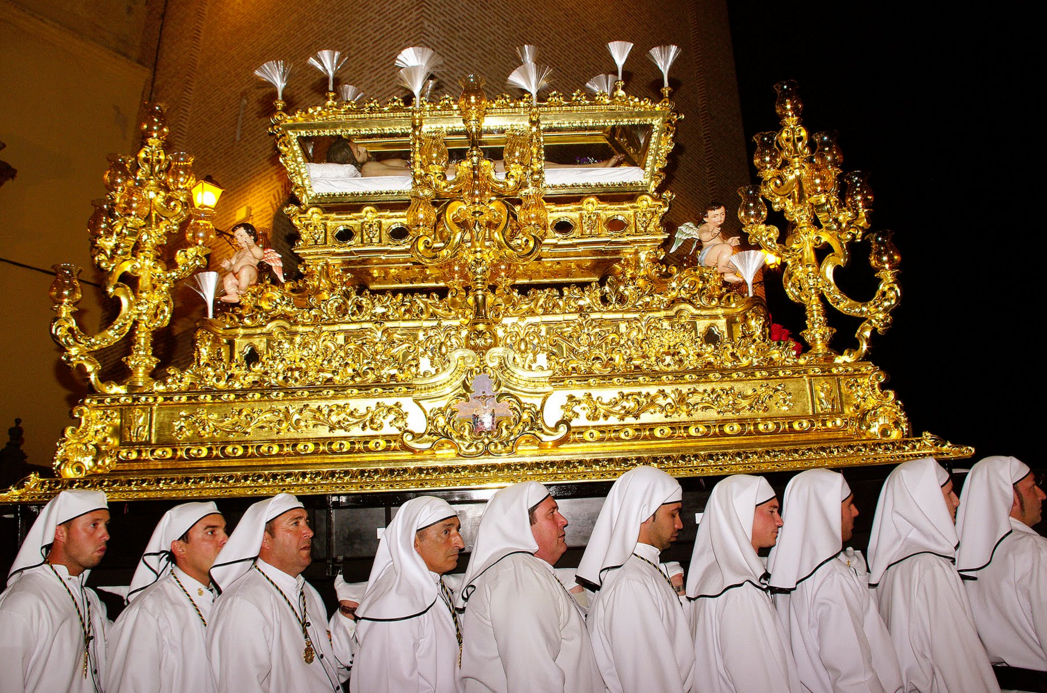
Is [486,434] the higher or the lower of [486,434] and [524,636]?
the higher

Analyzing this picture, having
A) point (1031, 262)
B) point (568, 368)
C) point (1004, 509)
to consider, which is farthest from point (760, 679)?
point (1031, 262)

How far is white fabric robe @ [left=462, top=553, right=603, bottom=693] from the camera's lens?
126 inches

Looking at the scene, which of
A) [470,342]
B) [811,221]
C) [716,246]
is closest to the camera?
[470,342]

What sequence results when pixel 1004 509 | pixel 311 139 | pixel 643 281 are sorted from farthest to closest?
pixel 311 139
pixel 643 281
pixel 1004 509

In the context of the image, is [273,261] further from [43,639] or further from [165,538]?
[43,639]

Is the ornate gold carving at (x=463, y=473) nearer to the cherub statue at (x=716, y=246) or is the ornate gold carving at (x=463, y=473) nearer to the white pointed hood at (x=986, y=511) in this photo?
the white pointed hood at (x=986, y=511)

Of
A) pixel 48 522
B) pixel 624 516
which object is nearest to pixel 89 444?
pixel 48 522

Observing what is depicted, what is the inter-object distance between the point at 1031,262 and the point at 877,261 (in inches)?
68.7

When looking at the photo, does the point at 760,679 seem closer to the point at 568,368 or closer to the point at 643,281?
the point at 568,368

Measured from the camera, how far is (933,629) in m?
3.73

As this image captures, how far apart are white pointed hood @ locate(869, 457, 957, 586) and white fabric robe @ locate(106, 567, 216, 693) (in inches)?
135

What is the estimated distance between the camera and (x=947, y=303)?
22.6 ft

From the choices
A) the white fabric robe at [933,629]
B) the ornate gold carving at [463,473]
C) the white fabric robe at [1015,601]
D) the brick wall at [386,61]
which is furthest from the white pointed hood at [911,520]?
the brick wall at [386,61]

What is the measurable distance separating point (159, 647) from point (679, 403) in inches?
125
